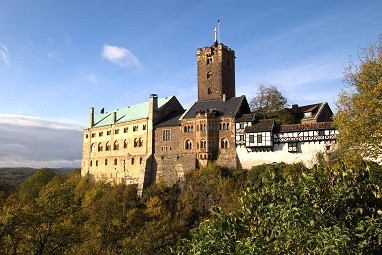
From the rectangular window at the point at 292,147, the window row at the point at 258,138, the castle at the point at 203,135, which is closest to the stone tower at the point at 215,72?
the castle at the point at 203,135

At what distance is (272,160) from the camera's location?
149ft

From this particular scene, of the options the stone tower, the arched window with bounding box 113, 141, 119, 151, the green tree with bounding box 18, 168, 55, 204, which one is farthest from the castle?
the green tree with bounding box 18, 168, 55, 204

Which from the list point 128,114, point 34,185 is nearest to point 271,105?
point 128,114

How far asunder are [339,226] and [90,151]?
205ft

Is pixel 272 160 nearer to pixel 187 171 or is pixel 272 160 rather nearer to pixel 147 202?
pixel 187 171

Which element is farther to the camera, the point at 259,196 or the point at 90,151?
the point at 90,151

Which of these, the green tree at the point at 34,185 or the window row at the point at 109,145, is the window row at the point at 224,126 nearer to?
the window row at the point at 109,145

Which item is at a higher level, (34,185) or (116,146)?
(116,146)

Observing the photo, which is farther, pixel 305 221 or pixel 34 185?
pixel 34 185

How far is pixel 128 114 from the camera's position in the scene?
64062 mm

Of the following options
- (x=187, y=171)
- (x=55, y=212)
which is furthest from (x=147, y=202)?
(x=55, y=212)

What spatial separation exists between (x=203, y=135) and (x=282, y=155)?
11.6 metres

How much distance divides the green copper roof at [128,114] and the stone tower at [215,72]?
7.18m

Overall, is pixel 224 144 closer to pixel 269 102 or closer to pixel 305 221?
pixel 269 102
